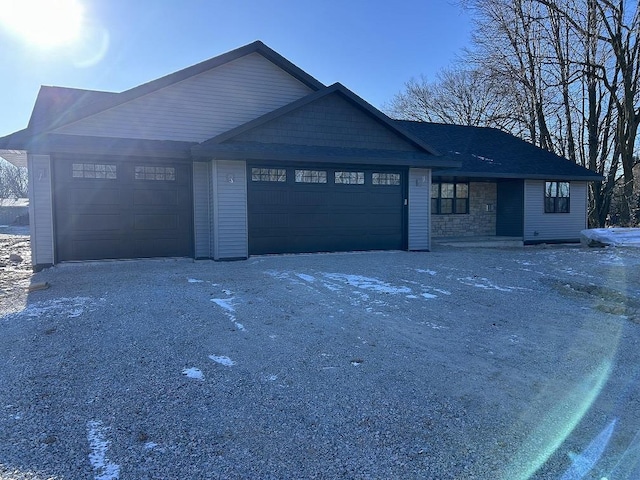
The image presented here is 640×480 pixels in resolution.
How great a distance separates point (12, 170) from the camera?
61.2m

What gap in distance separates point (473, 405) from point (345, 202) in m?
8.67

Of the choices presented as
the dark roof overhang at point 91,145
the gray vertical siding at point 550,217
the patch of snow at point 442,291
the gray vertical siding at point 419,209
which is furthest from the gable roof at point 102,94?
the gray vertical siding at point 550,217

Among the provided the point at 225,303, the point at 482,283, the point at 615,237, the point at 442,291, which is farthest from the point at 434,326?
the point at 615,237

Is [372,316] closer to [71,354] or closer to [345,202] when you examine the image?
[71,354]

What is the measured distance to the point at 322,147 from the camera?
1127 cm

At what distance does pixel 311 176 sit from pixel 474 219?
8.08 metres

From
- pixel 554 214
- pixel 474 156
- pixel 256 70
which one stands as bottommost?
pixel 554 214

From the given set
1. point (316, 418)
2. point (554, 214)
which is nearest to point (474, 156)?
point (554, 214)

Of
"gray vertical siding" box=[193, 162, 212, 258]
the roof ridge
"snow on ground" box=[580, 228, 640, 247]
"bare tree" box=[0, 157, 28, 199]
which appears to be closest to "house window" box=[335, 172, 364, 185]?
the roof ridge

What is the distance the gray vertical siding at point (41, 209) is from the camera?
31.0 ft

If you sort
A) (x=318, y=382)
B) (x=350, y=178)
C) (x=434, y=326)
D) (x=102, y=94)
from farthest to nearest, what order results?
(x=102, y=94) < (x=350, y=178) < (x=434, y=326) < (x=318, y=382)

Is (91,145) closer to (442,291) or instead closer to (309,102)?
(309,102)

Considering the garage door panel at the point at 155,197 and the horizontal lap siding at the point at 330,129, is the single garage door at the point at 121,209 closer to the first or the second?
the garage door panel at the point at 155,197

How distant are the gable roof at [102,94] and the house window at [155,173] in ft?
5.13
